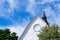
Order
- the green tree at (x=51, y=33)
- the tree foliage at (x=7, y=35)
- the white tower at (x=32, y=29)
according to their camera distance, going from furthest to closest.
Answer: the white tower at (x=32, y=29)
the tree foliage at (x=7, y=35)
the green tree at (x=51, y=33)

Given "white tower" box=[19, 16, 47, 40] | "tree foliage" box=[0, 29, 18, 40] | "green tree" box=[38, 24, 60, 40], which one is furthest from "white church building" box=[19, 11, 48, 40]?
"green tree" box=[38, 24, 60, 40]

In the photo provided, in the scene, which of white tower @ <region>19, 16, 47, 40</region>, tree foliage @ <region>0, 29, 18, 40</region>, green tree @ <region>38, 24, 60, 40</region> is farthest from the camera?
white tower @ <region>19, 16, 47, 40</region>

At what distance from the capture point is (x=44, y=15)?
1828 inches

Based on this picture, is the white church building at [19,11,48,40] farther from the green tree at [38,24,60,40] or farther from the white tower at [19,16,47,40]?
the green tree at [38,24,60,40]

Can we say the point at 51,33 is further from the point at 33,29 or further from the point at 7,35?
the point at 33,29

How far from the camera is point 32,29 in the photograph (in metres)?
45.4

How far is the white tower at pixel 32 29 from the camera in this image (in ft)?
147

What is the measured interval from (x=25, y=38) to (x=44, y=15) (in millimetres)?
4741

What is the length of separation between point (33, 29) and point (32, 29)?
0.51 ft

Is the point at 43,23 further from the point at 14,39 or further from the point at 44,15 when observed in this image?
the point at 14,39

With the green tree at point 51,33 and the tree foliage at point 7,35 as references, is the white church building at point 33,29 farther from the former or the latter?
the green tree at point 51,33

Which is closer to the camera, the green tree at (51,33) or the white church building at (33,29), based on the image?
the green tree at (51,33)

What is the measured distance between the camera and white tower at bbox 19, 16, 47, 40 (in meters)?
44.9

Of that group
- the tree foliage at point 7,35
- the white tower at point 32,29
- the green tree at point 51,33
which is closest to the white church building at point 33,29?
A: the white tower at point 32,29
